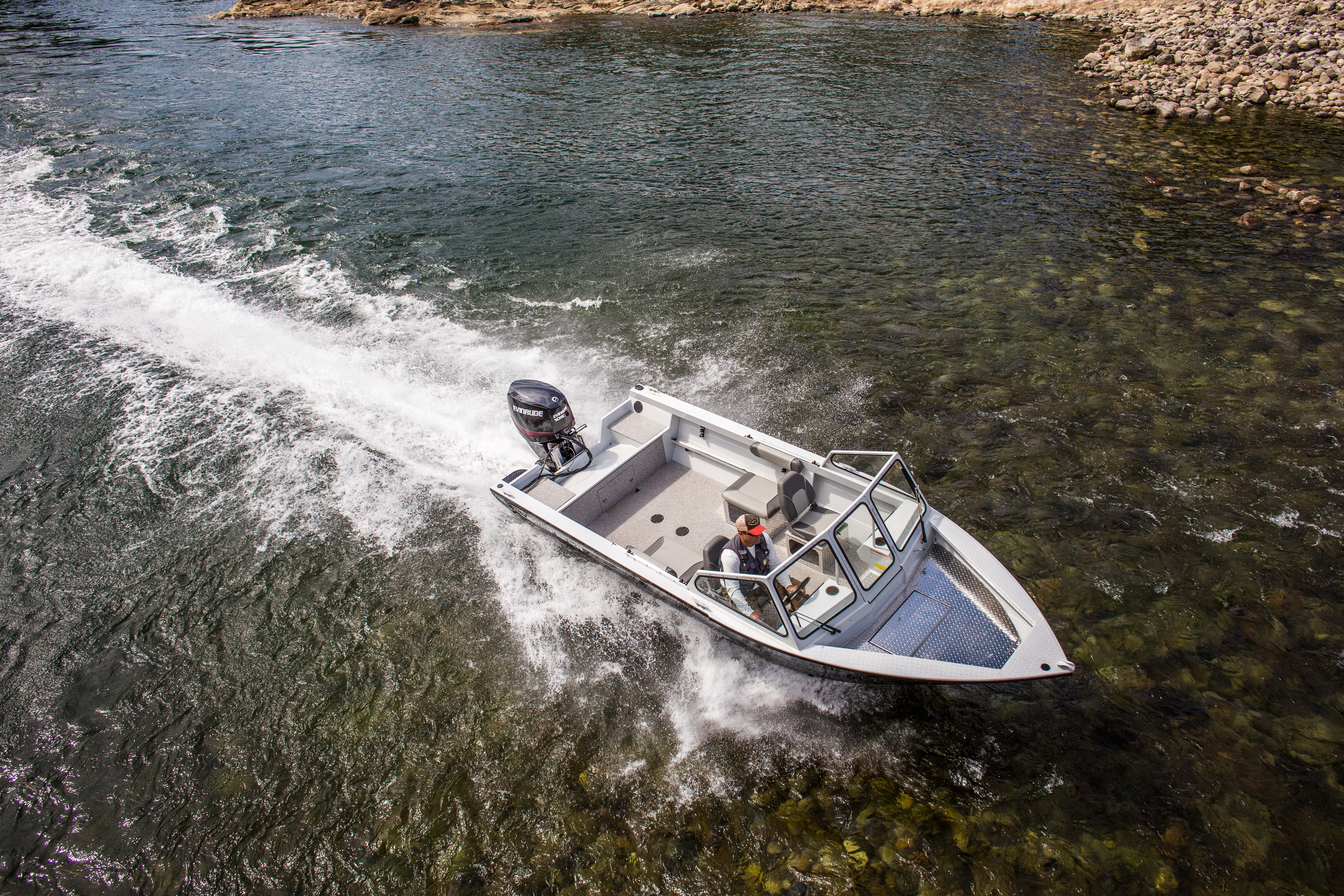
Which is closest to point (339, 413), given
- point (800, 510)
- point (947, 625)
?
point (800, 510)

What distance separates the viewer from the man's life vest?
9.23 m

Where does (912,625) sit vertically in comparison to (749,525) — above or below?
below

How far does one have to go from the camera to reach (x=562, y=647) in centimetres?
1027

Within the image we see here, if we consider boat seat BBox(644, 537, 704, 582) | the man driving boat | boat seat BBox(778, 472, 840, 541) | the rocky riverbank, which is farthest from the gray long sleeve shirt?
the rocky riverbank

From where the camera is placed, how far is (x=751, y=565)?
9273 mm

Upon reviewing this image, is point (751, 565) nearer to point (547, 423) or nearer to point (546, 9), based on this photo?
point (547, 423)

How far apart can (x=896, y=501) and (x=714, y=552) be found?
2.78 meters

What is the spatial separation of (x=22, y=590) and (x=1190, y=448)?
20.9 meters

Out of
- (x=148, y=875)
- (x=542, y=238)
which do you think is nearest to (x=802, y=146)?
(x=542, y=238)

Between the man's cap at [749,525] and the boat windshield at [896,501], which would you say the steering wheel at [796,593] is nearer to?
the man's cap at [749,525]

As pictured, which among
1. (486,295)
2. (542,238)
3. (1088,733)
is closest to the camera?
(1088,733)

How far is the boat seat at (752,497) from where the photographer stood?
10.8 meters

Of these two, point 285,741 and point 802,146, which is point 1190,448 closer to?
point 285,741

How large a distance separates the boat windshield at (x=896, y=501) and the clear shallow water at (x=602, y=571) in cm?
213
